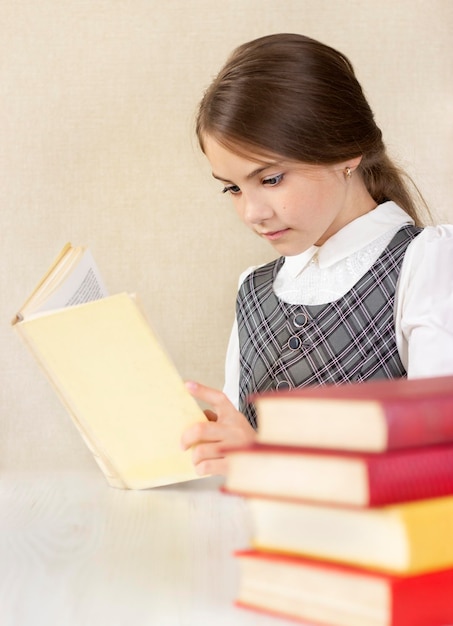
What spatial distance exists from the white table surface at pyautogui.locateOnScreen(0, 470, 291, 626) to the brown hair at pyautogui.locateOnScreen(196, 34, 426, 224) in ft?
1.53

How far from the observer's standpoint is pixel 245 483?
484 millimetres

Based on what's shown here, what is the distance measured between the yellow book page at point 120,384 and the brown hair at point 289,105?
361 millimetres

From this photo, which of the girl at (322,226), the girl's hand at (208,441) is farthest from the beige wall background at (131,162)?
the girl's hand at (208,441)

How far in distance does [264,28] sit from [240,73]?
1.46 feet

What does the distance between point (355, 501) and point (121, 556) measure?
31 centimetres

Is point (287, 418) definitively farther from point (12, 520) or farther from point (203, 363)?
point (203, 363)

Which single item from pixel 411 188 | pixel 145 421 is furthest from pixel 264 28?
pixel 145 421

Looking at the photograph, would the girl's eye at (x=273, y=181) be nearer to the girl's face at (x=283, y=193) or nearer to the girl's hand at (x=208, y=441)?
the girl's face at (x=283, y=193)

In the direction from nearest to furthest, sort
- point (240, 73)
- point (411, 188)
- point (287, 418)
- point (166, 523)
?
point (287, 418)
point (166, 523)
point (240, 73)
point (411, 188)

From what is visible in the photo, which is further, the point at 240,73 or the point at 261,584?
the point at 240,73

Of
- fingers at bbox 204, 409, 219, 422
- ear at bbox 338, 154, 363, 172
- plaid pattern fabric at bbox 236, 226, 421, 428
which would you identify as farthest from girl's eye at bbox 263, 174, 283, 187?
fingers at bbox 204, 409, 219, 422

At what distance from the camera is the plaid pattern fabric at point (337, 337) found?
1.24m

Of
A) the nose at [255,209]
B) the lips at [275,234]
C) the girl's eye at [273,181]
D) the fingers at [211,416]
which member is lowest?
the fingers at [211,416]

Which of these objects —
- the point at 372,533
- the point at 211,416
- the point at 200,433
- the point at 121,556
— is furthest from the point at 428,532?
the point at 211,416
